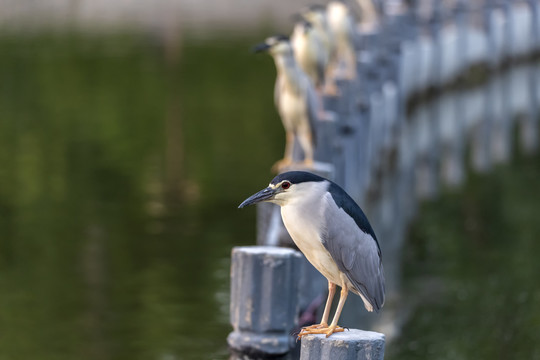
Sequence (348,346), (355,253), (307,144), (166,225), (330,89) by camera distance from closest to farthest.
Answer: (348,346) < (355,253) < (307,144) < (166,225) < (330,89)

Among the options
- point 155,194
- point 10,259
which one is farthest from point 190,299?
point 155,194

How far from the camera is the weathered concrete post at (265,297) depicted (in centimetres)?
631

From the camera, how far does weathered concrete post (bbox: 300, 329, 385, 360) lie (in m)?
4.68

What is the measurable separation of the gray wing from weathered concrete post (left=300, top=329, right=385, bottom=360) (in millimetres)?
308

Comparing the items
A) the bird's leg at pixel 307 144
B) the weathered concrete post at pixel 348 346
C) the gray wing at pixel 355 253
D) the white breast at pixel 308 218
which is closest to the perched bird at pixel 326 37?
the bird's leg at pixel 307 144

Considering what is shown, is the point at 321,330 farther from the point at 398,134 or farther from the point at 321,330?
the point at 398,134

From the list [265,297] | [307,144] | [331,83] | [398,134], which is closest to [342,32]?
[398,134]

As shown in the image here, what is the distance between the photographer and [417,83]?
19.2 m

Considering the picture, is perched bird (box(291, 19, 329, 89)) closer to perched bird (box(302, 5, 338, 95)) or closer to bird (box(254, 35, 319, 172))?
perched bird (box(302, 5, 338, 95))

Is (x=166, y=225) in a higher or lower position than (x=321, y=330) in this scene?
lower

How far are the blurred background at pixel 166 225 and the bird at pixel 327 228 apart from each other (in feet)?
10.0

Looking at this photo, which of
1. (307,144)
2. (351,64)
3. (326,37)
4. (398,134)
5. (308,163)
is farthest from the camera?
(398,134)

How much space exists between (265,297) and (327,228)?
5.63 feet

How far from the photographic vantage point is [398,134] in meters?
15.4
